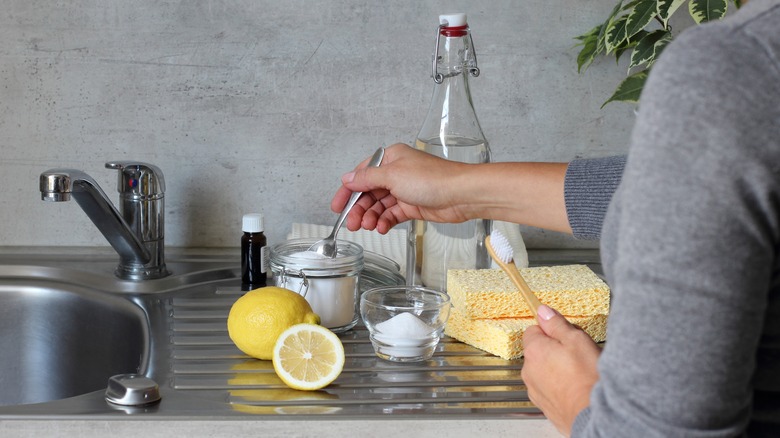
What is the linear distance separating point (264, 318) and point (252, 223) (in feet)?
0.92

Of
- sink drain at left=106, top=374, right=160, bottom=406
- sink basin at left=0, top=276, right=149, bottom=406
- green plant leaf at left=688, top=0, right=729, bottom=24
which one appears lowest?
sink basin at left=0, top=276, right=149, bottom=406

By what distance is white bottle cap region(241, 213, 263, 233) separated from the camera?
1303mm

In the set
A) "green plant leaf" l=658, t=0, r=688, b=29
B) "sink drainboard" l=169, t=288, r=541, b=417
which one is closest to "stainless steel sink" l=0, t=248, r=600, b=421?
"sink drainboard" l=169, t=288, r=541, b=417

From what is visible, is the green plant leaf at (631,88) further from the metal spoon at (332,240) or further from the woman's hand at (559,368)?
the woman's hand at (559,368)

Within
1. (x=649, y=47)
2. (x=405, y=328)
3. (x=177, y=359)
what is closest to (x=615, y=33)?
(x=649, y=47)

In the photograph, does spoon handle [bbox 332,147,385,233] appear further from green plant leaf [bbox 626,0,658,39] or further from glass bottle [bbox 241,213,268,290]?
green plant leaf [bbox 626,0,658,39]

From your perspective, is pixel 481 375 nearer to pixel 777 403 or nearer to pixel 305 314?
pixel 305 314

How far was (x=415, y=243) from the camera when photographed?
51.5 inches

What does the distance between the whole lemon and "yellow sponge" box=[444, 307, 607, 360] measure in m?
0.20

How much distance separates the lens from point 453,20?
4.04 ft

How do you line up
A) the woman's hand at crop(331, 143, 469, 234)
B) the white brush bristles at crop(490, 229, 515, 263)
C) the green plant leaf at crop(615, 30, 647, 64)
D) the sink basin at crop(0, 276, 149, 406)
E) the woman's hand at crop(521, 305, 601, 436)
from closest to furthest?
the woman's hand at crop(521, 305, 601, 436)
the white brush bristles at crop(490, 229, 515, 263)
the woman's hand at crop(331, 143, 469, 234)
the sink basin at crop(0, 276, 149, 406)
the green plant leaf at crop(615, 30, 647, 64)

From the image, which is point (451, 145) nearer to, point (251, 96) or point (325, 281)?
point (325, 281)

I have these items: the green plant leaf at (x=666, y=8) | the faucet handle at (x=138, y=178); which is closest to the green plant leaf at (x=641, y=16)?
the green plant leaf at (x=666, y=8)

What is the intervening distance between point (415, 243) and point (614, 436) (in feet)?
2.43
